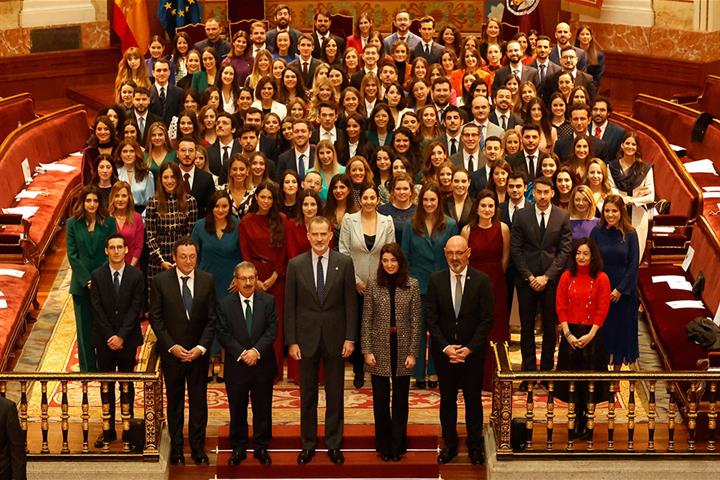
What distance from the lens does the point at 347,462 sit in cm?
851

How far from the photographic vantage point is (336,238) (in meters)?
9.46

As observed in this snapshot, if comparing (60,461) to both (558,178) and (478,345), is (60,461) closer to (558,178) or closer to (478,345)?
(478,345)

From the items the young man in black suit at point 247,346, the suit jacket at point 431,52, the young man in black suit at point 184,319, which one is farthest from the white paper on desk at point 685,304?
the suit jacket at point 431,52

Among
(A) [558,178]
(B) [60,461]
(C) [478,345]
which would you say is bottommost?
(B) [60,461]

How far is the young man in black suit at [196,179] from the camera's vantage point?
998cm

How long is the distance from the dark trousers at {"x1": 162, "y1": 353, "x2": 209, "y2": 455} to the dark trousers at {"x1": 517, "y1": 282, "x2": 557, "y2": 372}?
2.07 meters

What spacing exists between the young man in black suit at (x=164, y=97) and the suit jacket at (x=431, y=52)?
2257 mm

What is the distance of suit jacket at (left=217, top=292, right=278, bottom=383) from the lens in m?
8.40

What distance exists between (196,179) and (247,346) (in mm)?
1921

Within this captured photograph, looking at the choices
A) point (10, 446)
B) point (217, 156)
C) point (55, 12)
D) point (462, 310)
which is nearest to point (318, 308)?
point (462, 310)

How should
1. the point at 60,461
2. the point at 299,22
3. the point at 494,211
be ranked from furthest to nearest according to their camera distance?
the point at 299,22 < the point at 494,211 < the point at 60,461

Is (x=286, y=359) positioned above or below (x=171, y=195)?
below

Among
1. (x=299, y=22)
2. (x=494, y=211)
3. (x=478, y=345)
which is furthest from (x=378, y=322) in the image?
(x=299, y=22)

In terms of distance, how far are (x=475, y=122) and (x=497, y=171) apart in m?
1.35
